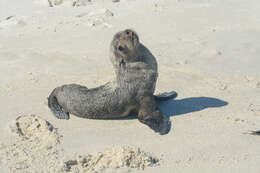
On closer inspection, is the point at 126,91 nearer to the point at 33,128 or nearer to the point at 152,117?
the point at 152,117

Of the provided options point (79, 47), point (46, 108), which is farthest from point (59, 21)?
point (46, 108)

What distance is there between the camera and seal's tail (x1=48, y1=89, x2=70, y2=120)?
21.1ft

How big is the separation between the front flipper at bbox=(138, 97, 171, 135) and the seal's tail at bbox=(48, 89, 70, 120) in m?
1.10

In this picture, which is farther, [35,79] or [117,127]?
[35,79]

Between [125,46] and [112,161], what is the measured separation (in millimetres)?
1794

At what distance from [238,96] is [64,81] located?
296 centimetres

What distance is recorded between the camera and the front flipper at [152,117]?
19.4ft

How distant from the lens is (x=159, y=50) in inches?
371

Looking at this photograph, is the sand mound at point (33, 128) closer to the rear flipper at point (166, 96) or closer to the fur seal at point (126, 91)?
the fur seal at point (126, 91)

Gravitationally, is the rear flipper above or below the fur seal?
below

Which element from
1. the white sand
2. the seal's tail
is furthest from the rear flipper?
the seal's tail

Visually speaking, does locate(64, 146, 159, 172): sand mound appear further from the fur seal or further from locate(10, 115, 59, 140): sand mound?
the fur seal

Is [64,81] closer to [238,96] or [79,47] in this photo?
[79,47]

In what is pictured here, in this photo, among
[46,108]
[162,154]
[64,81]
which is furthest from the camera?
[64,81]
